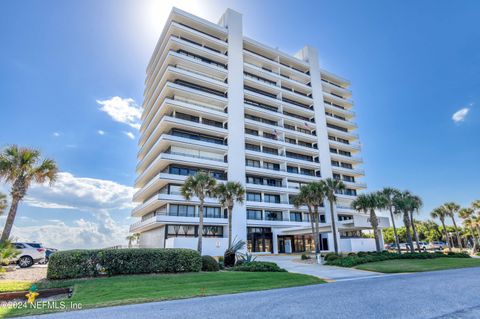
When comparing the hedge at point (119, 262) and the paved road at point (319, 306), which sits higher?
the hedge at point (119, 262)

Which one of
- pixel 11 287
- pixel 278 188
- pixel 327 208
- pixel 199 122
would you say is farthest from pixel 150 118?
pixel 11 287

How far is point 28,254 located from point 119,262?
12.4 metres

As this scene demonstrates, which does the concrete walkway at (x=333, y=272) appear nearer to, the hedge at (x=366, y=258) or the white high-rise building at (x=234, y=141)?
the hedge at (x=366, y=258)

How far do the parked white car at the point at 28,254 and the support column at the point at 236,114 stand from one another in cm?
2430

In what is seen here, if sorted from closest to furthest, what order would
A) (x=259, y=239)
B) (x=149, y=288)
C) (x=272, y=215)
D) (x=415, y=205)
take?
(x=149, y=288) → (x=415, y=205) → (x=259, y=239) → (x=272, y=215)

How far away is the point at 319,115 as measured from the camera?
202 feet

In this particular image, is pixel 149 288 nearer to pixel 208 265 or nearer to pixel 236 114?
pixel 208 265

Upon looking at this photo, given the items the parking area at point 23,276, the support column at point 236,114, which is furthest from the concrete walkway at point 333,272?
the support column at point 236,114

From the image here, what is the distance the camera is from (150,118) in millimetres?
52844

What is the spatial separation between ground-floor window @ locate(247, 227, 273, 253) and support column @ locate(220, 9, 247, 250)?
97.8 inches

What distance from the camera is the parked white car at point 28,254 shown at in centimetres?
2334

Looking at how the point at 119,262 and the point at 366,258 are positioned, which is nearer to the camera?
the point at 119,262

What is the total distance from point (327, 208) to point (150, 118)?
124ft

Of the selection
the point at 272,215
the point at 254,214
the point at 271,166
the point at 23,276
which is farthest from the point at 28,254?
the point at 271,166
